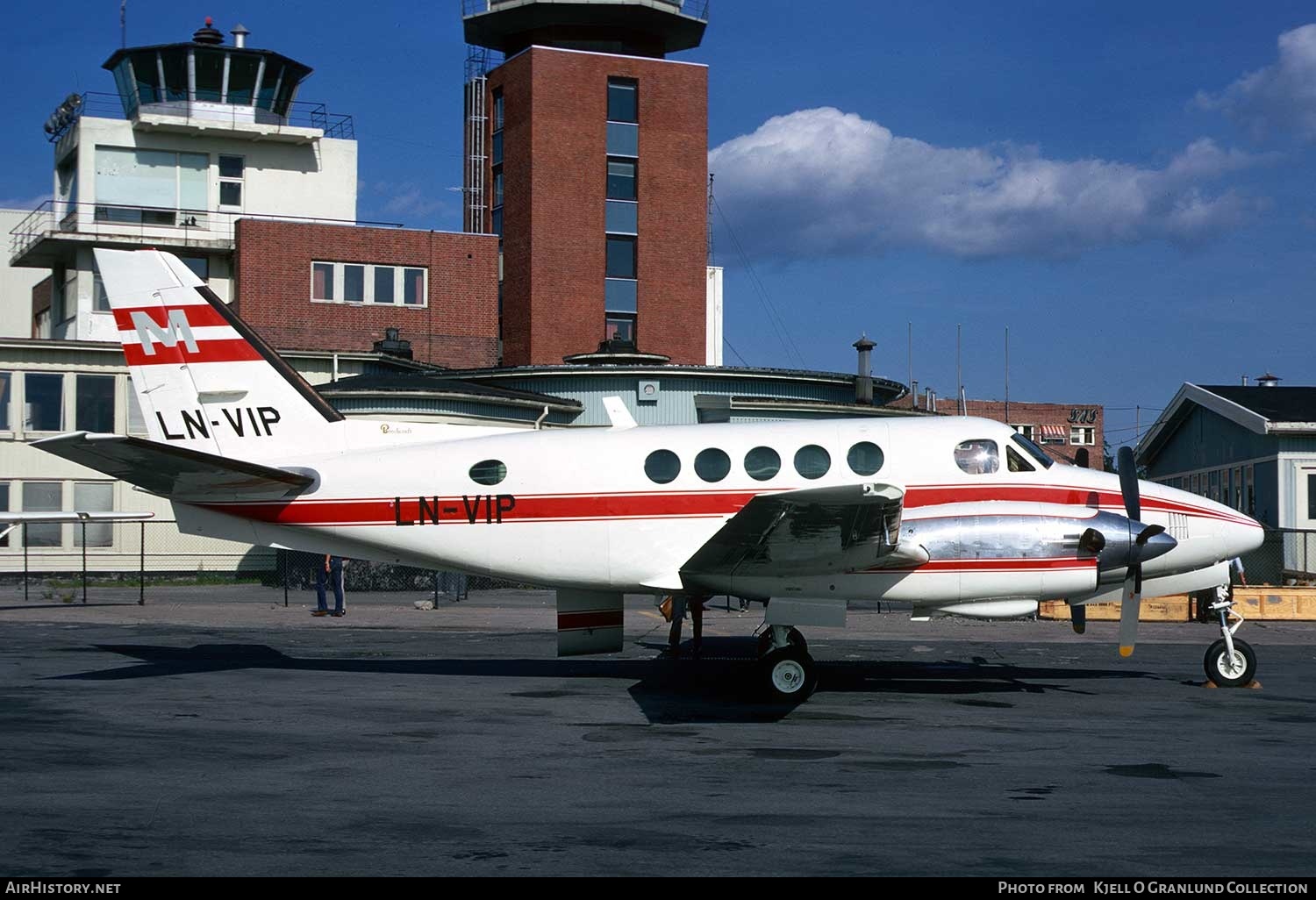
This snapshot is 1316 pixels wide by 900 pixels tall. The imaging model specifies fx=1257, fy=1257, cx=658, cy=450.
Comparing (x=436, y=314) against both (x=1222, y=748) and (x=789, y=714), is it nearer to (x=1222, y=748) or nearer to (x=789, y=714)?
(x=789, y=714)

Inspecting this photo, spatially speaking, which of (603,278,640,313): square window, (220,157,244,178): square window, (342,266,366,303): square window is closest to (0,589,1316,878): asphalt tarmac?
(342,266,366,303): square window

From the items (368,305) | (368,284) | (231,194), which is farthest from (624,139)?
(231,194)

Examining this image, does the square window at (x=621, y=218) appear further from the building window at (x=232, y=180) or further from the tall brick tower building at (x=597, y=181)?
the building window at (x=232, y=180)

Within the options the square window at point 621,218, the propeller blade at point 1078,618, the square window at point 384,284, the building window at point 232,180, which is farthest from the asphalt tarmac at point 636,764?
the square window at point 621,218

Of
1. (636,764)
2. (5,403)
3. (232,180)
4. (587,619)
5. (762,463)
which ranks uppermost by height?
(232,180)

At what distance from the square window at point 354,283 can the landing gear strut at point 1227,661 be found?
1659 inches

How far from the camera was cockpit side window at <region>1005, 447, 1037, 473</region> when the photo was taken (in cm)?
1587

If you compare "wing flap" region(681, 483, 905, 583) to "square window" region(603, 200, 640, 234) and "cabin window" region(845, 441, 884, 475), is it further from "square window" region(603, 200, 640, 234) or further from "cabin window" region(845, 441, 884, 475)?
"square window" region(603, 200, 640, 234)

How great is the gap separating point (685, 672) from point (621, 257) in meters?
45.0

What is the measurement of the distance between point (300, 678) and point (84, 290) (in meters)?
42.0

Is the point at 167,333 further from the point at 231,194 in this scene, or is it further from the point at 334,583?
the point at 231,194

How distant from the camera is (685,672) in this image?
18.3 metres

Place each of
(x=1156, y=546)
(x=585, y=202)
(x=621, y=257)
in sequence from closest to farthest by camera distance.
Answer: (x=1156, y=546) → (x=585, y=202) → (x=621, y=257)
